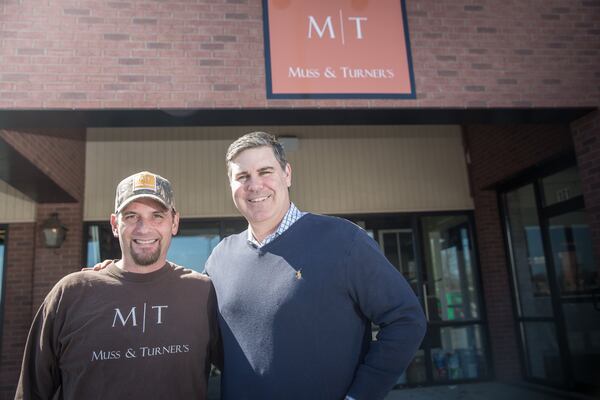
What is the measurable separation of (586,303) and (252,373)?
536 cm

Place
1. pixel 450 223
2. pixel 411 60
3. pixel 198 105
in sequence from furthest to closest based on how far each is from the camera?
1. pixel 450 223
2. pixel 411 60
3. pixel 198 105

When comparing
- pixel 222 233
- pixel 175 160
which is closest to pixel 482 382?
pixel 222 233

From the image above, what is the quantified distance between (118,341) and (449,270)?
260 inches

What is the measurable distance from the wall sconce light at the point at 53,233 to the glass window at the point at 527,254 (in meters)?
A: 6.48

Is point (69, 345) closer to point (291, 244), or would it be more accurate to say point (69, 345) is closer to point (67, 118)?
point (291, 244)

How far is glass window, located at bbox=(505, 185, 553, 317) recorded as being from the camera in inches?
266

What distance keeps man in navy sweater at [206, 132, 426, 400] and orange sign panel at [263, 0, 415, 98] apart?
2341 millimetres

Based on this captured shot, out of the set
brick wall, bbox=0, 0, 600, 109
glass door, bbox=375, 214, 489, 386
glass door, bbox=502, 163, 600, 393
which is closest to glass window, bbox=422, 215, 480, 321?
glass door, bbox=375, 214, 489, 386

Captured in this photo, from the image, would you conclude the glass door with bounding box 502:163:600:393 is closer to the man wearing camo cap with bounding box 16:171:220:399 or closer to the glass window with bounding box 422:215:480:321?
the glass window with bounding box 422:215:480:321

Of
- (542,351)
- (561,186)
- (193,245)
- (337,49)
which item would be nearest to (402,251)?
(542,351)

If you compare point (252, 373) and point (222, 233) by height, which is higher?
point (222, 233)

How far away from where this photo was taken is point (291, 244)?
2.01 meters

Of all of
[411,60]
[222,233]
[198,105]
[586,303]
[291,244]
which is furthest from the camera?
[222,233]

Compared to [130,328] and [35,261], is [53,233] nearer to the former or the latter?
[35,261]
